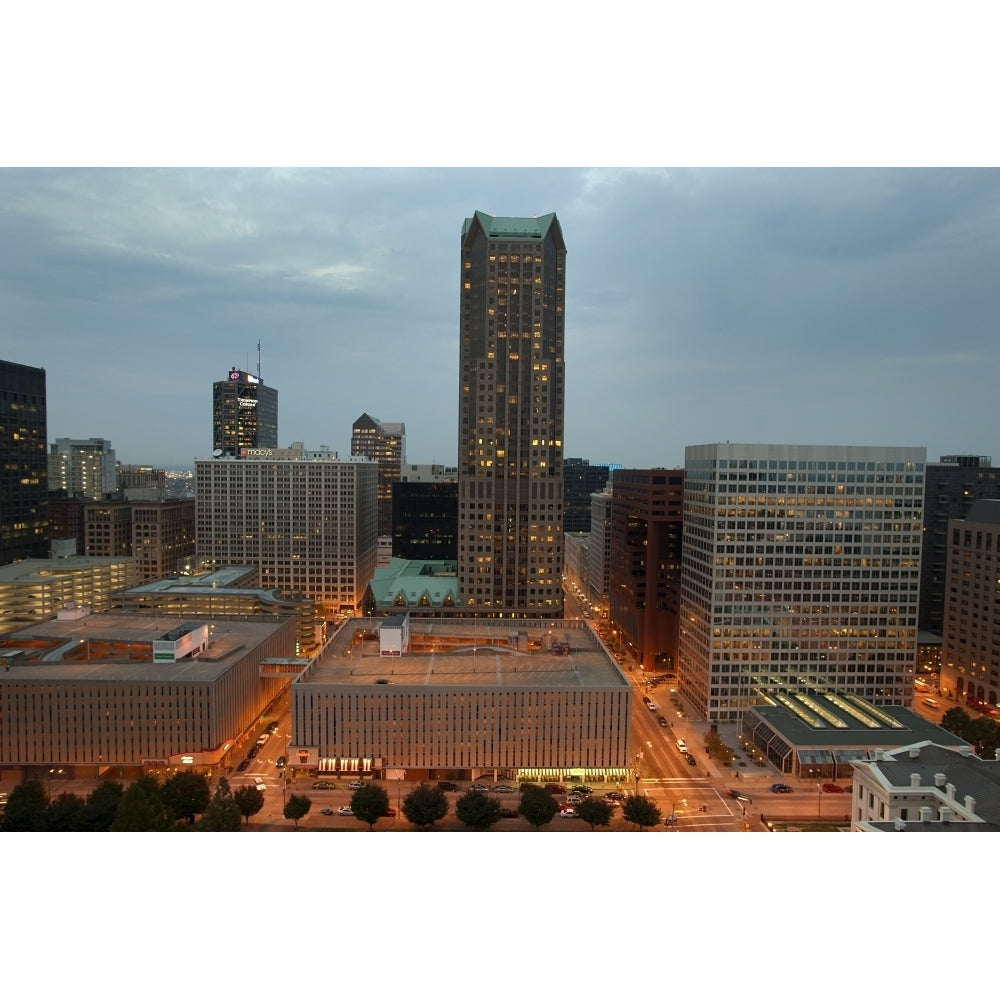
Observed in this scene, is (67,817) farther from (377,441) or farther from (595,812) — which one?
(377,441)

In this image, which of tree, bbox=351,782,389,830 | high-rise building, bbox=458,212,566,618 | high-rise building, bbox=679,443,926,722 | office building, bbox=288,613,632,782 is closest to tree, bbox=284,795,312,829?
tree, bbox=351,782,389,830

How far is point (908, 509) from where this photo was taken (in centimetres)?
4059

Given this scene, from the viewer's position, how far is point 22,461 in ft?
209

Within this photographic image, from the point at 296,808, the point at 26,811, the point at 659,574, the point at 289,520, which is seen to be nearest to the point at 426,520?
the point at 289,520

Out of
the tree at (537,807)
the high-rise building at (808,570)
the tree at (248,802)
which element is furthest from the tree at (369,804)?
the high-rise building at (808,570)

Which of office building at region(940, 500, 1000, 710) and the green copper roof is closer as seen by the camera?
office building at region(940, 500, 1000, 710)

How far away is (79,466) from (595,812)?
12621 centimetres

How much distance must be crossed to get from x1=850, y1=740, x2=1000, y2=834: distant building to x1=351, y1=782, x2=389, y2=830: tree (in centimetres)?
1860

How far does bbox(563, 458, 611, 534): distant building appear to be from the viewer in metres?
132

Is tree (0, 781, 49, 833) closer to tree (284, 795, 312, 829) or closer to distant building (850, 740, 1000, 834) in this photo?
tree (284, 795, 312, 829)

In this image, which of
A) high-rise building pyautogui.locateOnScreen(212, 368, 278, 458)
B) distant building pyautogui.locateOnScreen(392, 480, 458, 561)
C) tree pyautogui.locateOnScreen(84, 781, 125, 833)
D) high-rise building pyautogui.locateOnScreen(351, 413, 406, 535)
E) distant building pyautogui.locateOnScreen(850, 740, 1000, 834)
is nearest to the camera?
distant building pyautogui.locateOnScreen(850, 740, 1000, 834)

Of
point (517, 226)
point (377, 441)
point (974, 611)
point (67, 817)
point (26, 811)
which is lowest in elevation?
point (67, 817)

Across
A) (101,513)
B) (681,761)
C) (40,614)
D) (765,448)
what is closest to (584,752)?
(681,761)

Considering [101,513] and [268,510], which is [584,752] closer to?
[268,510]
